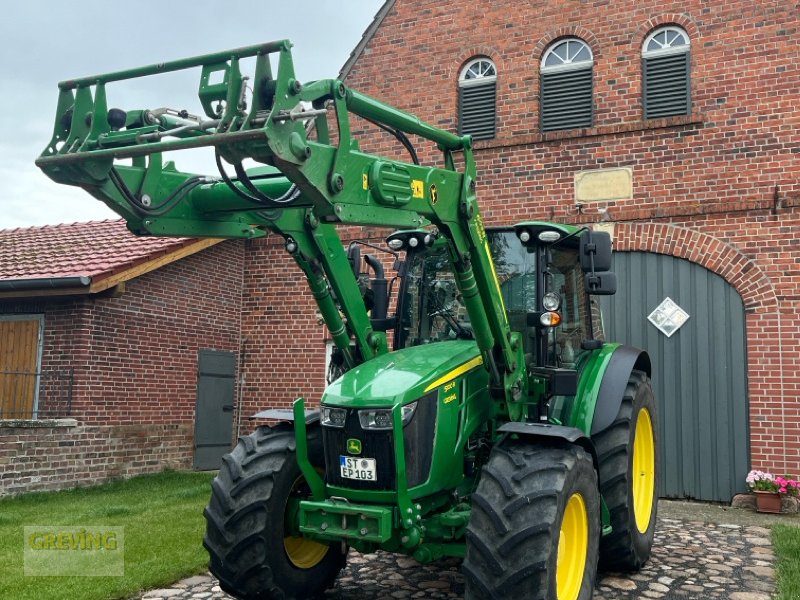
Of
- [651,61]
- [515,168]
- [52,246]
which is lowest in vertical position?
[52,246]

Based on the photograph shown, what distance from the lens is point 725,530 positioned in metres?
7.59

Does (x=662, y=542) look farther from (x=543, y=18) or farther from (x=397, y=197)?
(x=543, y=18)

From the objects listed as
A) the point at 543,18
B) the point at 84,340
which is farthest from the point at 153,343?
the point at 543,18

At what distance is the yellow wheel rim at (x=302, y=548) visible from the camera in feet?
16.4

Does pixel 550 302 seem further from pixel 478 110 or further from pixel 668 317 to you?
pixel 478 110

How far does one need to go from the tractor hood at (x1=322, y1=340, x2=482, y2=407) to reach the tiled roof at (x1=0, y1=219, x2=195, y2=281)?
6120 millimetres

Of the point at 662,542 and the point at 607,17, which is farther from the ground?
the point at 607,17

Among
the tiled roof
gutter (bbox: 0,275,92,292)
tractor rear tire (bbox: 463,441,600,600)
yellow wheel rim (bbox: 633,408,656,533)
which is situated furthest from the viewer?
the tiled roof

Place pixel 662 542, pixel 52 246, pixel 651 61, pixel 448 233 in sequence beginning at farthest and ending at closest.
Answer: pixel 52 246 → pixel 651 61 → pixel 662 542 → pixel 448 233

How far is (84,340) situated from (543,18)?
7.35 m

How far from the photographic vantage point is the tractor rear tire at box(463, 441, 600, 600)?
3.97 metres

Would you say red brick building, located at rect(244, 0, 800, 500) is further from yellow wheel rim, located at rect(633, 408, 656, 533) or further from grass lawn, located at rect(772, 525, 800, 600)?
yellow wheel rim, located at rect(633, 408, 656, 533)

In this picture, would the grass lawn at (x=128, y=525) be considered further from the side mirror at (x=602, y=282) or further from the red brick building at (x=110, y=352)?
the side mirror at (x=602, y=282)

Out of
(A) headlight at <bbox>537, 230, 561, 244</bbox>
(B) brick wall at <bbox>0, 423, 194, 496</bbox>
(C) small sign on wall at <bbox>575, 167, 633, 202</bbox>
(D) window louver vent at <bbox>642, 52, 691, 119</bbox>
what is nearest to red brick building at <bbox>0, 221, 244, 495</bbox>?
(B) brick wall at <bbox>0, 423, 194, 496</bbox>
